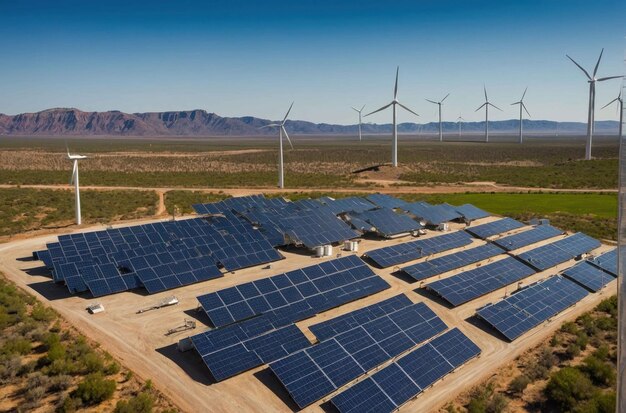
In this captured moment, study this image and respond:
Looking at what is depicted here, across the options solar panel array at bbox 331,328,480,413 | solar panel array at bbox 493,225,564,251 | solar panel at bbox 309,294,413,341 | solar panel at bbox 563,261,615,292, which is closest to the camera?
solar panel array at bbox 331,328,480,413

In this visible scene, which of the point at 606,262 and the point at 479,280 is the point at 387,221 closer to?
the point at 479,280

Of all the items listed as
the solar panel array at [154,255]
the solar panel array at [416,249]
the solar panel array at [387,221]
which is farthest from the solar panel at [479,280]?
the solar panel array at [154,255]

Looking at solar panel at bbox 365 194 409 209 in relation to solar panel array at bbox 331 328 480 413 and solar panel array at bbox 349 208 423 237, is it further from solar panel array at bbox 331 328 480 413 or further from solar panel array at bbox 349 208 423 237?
solar panel array at bbox 331 328 480 413

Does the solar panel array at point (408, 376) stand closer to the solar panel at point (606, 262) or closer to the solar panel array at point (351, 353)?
the solar panel array at point (351, 353)

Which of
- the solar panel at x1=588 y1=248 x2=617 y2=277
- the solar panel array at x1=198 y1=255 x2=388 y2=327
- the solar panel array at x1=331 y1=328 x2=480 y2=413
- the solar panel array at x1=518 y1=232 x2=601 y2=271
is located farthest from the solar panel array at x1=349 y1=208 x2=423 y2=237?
the solar panel array at x1=331 y1=328 x2=480 y2=413

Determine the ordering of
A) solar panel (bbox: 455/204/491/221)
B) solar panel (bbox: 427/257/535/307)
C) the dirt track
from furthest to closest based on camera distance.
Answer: solar panel (bbox: 455/204/491/221)
solar panel (bbox: 427/257/535/307)
the dirt track

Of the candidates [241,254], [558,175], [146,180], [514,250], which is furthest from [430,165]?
[241,254]

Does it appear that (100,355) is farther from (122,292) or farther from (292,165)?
(292,165)
